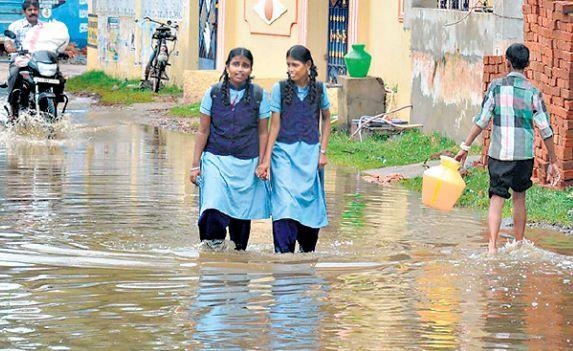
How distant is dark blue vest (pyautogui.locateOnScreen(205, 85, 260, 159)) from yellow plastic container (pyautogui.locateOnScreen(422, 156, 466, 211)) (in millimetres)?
1274

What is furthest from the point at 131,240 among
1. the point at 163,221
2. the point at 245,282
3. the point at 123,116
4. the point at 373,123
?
the point at 123,116

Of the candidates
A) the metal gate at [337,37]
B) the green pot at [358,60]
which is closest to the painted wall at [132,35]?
the metal gate at [337,37]

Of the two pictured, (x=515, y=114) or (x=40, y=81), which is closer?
(x=515, y=114)

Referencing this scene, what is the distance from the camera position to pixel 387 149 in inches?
650

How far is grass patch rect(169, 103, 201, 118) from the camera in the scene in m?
21.6

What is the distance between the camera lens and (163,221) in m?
11.4

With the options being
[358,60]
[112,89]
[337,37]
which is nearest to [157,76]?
[112,89]

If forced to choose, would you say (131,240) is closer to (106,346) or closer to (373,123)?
(106,346)

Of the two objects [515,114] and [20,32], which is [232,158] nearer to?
[515,114]

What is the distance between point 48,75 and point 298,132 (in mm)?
9012

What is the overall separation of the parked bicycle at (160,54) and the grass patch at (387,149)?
8078 mm

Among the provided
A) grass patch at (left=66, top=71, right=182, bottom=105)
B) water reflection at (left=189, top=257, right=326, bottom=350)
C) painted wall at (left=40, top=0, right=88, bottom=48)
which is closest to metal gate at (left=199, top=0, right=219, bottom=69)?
grass patch at (left=66, top=71, right=182, bottom=105)

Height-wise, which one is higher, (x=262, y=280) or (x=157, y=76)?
(x=157, y=76)

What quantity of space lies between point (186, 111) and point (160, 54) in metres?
3.76
